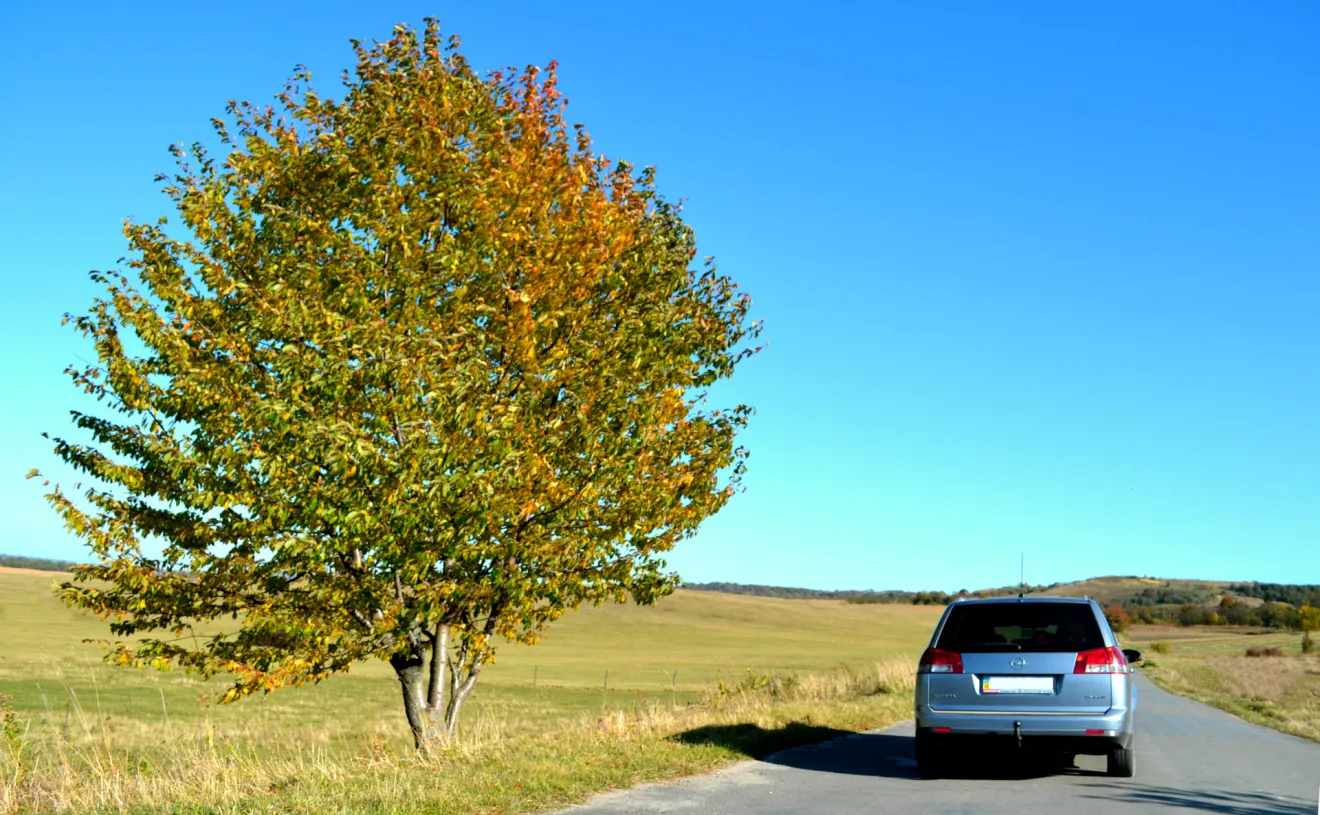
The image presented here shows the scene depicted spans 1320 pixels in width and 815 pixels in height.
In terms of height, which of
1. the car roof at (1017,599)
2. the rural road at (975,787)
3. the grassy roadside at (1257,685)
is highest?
the car roof at (1017,599)

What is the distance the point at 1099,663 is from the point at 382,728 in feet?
69.9

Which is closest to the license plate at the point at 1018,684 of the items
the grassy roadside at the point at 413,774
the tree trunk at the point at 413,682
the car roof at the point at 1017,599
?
the car roof at the point at 1017,599

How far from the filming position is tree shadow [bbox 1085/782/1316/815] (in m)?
9.43

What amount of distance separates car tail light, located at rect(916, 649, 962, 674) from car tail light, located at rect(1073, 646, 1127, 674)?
1.07 metres

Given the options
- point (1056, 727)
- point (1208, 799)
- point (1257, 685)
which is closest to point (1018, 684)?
point (1056, 727)

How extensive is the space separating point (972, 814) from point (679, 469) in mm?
5972

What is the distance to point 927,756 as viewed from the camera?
11.4 metres

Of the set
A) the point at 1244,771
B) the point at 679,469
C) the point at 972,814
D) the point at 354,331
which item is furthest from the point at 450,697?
the point at 1244,771

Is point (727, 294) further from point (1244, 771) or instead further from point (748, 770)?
point (1244, 771)

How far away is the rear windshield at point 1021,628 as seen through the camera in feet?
36.1

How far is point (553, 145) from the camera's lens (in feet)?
46.5

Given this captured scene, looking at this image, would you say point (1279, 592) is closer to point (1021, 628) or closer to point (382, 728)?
point (382, 728)

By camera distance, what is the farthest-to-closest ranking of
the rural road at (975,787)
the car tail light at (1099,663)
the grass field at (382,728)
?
the car tail light at (1099,663) < the rural road at (975,787) < the grass field at (382,728)

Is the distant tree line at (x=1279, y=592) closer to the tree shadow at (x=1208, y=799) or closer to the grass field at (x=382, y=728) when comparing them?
the grass field at (x=382, y=728)
